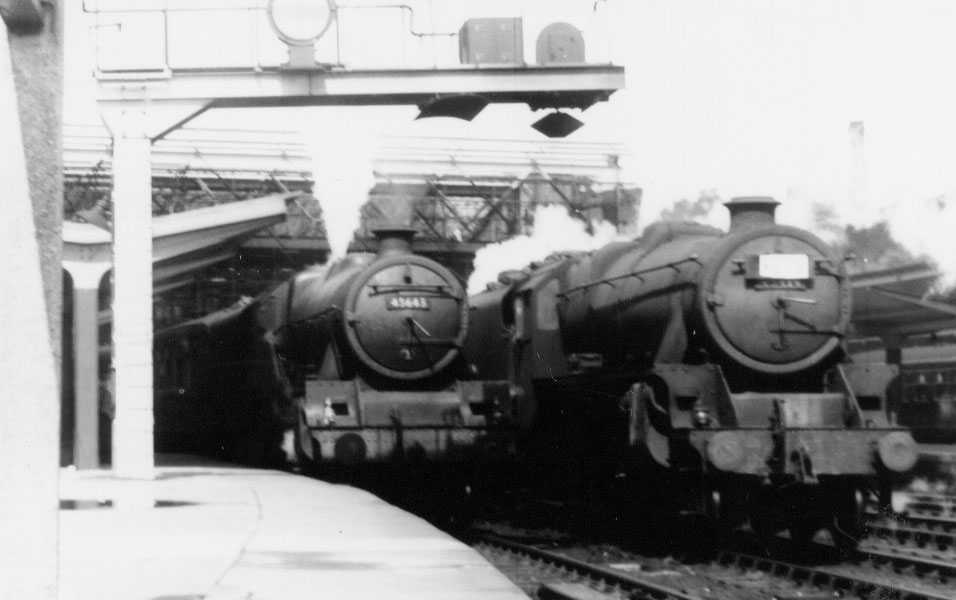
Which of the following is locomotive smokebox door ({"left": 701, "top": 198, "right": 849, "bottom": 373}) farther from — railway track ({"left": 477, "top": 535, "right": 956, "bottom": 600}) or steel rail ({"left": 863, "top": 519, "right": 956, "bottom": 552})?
steel rail ({"left": 863, "top": 519, "right": 956, "bottom": 552})

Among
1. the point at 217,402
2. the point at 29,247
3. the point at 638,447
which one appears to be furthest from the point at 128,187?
the point at 217,402

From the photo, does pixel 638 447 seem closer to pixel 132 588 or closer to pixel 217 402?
pixel 132 588

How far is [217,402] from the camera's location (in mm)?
23141

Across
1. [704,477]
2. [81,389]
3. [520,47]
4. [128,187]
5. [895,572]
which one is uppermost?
[520,47]

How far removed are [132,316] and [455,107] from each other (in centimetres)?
365

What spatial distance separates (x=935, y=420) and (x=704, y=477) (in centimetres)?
1465

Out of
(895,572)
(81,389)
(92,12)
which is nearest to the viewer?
(895,572)

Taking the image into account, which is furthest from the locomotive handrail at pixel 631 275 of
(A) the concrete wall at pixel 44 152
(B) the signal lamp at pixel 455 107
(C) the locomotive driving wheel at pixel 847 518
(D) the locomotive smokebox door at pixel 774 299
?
(A) the concrete wall at pixel 44 152

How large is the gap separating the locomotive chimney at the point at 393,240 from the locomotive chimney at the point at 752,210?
4.65m

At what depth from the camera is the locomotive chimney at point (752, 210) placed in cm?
1213

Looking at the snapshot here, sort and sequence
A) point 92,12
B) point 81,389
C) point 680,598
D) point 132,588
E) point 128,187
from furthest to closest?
point 81,389 → point 92,12 → point 128,187 → point 680,598 → point 132,588

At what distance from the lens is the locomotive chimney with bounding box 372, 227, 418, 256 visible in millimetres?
15805

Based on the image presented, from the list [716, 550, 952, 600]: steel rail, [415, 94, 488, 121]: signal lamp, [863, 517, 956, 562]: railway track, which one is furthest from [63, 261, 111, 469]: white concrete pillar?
[863, 517, 956, 562]: railway track

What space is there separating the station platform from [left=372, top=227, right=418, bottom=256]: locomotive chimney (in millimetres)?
2757
